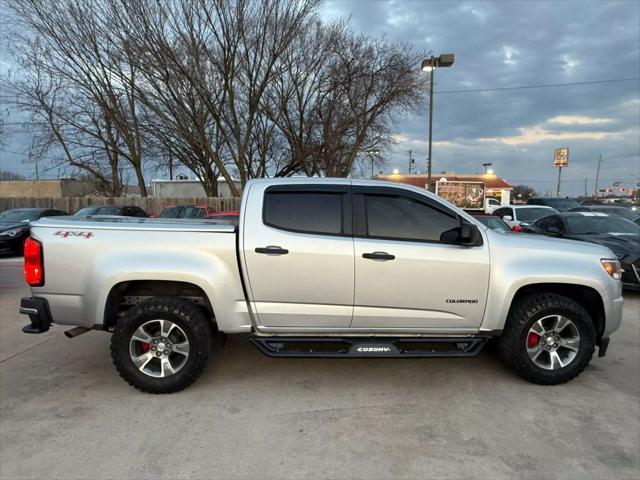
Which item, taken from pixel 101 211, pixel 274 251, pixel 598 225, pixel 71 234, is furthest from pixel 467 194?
pixel 71 234

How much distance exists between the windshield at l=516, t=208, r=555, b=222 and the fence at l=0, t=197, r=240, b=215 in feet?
51.5

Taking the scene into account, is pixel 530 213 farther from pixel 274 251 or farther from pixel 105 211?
pixel 105 211

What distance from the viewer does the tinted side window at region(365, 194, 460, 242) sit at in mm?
3713

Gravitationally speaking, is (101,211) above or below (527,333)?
above

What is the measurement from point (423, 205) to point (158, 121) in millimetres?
21689

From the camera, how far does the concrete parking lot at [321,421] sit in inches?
106

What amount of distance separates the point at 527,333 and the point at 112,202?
26.3 metres

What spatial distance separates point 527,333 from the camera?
3768 millimetres

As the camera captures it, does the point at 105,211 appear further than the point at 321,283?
Yes

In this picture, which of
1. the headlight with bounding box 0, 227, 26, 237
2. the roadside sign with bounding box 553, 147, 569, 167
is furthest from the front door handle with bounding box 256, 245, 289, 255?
the roadside sign with bounding box 553, 147, 569, 167

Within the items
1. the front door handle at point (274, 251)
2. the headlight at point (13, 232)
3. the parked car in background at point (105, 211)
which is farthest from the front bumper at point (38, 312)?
the parked car in background at point (105, 211)

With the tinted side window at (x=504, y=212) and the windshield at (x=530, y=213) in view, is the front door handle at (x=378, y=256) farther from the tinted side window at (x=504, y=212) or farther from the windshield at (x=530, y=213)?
the tinted side window at (x=504, y=212)

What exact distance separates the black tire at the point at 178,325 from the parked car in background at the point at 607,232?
669cm

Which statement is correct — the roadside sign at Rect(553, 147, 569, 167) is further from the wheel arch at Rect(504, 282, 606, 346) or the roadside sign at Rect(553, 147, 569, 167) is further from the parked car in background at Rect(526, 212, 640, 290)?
the wheel arch at Rect(504, 282, 606, 346)
